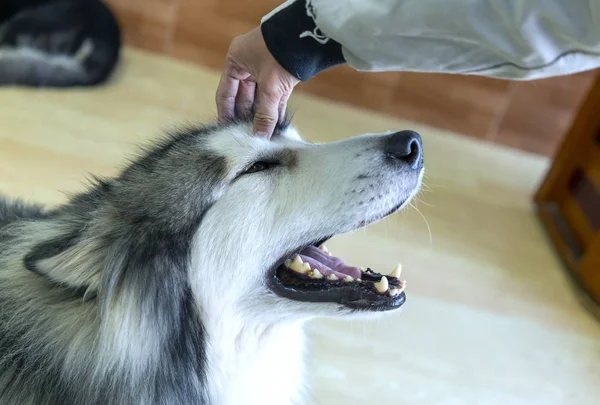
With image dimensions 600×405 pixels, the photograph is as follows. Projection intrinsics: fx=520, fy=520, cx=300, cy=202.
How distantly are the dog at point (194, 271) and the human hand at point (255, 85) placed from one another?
0.23 feet

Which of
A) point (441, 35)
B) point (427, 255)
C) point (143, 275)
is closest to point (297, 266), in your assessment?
point (143, 275)

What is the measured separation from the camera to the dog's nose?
1.09 meters

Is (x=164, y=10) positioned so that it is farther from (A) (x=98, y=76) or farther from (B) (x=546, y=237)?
(B) (x=546, y=237)

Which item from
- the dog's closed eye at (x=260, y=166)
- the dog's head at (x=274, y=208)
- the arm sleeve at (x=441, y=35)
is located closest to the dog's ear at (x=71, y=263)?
the dog's head at (x=274, y=208)

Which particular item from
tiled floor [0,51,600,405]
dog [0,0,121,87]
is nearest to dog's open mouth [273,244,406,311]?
tiled floor [0,51,600,405]

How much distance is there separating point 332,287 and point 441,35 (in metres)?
0.55

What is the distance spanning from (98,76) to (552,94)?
8.03 ft

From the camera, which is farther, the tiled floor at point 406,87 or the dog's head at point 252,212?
the tiled floor at point 406,87

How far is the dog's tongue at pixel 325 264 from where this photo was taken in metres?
1.14

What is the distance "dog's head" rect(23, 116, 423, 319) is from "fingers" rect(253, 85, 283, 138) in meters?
0.04

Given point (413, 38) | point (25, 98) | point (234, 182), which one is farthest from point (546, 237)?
point (25, 98)

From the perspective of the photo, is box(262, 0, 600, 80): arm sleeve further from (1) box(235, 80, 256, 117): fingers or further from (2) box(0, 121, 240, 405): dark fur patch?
(2) box(0, 121, 240, 405): dark fur patch

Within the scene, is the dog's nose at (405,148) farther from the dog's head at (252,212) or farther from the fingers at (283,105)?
the fingers at (283,105)

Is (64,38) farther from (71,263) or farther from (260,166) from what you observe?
(71,263)
